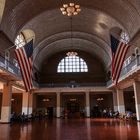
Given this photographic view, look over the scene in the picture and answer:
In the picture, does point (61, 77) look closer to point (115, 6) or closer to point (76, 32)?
point (76, 32)

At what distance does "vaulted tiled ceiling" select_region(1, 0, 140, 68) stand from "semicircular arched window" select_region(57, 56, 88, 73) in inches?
268

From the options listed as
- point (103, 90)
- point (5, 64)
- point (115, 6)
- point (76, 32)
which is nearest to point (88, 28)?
point (76, 32)

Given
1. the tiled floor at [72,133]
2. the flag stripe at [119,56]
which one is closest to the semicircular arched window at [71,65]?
the flag stripe at [119,56]

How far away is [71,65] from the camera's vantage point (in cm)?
3697

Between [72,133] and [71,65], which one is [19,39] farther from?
[72,133]

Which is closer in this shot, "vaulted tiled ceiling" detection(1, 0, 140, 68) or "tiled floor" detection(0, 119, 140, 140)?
"tiled floor" detection(0, 119, 140, 140)

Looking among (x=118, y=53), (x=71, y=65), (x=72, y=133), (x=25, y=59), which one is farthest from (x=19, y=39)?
(x=72, y=133)

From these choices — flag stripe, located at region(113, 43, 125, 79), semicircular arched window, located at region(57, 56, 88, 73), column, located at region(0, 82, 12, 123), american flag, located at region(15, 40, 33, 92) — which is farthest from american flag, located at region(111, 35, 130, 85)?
Answer: semicircular arched window, located at region(57, 56, 88, 73)

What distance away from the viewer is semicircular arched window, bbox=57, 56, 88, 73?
121 ft

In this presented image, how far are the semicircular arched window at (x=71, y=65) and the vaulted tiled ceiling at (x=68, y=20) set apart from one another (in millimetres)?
6816

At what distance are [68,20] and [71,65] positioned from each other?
45.9 feet

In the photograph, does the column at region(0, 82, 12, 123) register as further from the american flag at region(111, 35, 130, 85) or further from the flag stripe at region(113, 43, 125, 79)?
the flag stripe at region(113, 43, 125, 79)

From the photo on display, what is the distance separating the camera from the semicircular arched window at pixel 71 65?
1453 inches

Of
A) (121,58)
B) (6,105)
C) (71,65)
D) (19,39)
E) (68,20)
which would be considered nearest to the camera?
(121,58)
